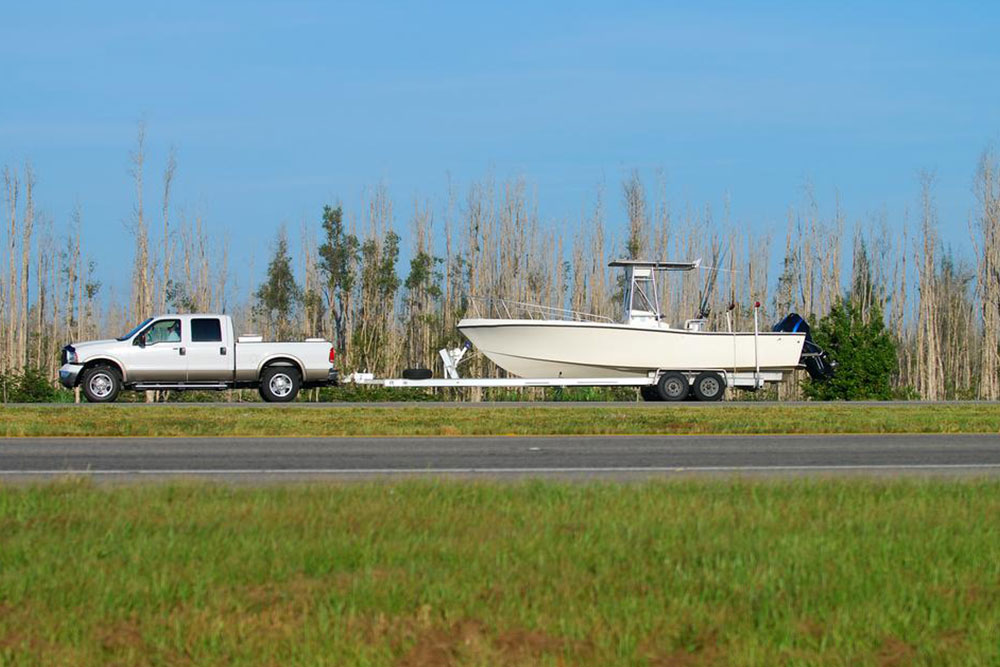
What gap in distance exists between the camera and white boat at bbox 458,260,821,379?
93.1ft

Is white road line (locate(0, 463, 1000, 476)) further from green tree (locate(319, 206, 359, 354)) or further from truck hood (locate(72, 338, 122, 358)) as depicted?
green tree (locate(319, 206, 359, 354))

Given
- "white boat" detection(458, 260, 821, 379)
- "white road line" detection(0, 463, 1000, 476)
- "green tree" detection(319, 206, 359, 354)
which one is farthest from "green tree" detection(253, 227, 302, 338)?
"white road line" detection(0, 463, 1000, 476)

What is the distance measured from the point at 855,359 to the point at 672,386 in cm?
656

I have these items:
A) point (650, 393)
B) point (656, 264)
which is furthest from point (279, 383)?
point (656, 264)

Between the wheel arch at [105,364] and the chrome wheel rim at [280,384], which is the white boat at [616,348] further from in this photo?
the wheel arch at [105,364]

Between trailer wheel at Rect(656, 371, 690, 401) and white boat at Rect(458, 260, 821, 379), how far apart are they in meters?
0.15

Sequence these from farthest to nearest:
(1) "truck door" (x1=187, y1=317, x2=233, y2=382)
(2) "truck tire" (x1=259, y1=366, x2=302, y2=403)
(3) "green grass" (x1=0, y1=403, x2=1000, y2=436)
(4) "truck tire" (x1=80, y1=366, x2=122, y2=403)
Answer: (2) "truck tire" (x1=259, y1=366, x2=302, y2=403)
(1) "truck door" (x1=187, y1=317, x2=233, y2=382)
(4) "truck tire" (x1=80, y1=366, x2=122, y2=403)
(3) "green grass" (x1=0, y1=403, x2=1000, y2=436)

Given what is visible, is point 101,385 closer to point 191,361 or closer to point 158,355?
point 158,355

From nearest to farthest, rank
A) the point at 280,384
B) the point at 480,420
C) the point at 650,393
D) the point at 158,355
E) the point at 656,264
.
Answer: the point at 480,420 → the point at 158,355 → the point at 280,384 → the point at 650,393 → the point at 656,264

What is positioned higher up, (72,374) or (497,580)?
(72,374)

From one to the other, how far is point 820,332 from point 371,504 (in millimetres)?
26455

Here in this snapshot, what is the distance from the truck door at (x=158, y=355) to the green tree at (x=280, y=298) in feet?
56.6

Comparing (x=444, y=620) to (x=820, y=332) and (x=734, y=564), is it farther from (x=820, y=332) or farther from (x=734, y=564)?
(x=820, y=332)

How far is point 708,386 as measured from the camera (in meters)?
28.6
